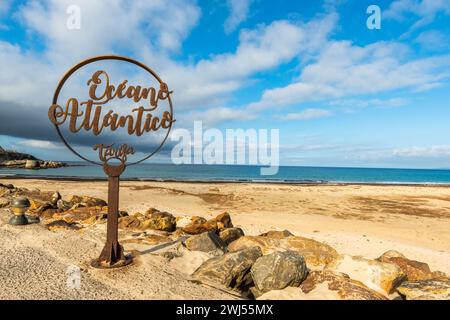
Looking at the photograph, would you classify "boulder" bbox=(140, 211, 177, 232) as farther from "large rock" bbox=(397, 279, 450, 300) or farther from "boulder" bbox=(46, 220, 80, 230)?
"large rock" bbox=(397, 279, 450, 300)

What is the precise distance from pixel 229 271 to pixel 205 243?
6.56 ft

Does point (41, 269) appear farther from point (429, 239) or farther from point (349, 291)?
point (429, 239)

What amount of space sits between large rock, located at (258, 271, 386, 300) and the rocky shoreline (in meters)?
91.5

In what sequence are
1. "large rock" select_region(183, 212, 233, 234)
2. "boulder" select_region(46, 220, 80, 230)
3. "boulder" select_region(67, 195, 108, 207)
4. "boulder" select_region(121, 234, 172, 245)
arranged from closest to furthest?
"boulder" select_region(121, 234, 172, 245) → "boulder" select_region(46, 220, 80, 230) → "large rock" select_region(183, 212, 233, 234) → "boulder" select_region(67, 195, 108, 207)

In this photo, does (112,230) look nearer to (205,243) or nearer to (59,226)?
(205,243)

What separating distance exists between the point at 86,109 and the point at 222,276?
435 cm

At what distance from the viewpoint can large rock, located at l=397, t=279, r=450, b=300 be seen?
15.9ft

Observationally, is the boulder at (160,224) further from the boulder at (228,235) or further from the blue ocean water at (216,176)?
the blue ocean water at (216,176)

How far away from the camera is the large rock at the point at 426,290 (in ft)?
15.9

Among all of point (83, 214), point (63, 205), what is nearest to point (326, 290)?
point (83, 214)

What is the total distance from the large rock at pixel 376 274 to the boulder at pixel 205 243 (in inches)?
122

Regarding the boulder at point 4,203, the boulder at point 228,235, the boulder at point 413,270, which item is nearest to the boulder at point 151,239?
the boulder at point 228,235

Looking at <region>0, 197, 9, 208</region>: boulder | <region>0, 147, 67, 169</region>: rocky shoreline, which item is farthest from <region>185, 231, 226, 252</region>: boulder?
<region>0, 147, 67, 169</region>: rocky shoreline
